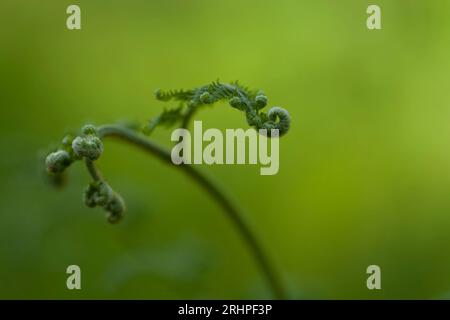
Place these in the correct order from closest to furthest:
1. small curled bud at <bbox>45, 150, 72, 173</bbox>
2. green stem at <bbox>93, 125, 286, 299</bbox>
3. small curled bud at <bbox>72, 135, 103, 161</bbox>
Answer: small curled bud at <bbox>72, 135, 103, 161</bbox>, small curled bud at <bbox>45, 150, 72, 173</bbox>, green stem at <bbox>93, 125, 286, 299</bbox>

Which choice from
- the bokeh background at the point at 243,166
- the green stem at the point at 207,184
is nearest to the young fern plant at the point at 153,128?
the green stem at the point at 207,184

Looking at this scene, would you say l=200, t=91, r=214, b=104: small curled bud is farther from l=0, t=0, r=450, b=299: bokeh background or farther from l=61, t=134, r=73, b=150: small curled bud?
l=0, t=0, r=450, b=299: bokeh background

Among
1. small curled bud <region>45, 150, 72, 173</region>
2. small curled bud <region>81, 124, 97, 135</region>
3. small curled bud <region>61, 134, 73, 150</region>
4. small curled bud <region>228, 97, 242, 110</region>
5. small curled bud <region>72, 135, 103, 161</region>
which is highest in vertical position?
small curled bud <region>228, 97, 242, 110</region>

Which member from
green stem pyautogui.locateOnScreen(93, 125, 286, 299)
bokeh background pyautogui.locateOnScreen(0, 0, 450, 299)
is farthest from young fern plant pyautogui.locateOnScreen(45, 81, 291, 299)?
bokeh background pyautogui.locateOnScreen(0, 0, 450, 299)

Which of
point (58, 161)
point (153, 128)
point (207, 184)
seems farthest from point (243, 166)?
point (58, 161)

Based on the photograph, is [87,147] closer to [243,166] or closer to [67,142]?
[67,142]

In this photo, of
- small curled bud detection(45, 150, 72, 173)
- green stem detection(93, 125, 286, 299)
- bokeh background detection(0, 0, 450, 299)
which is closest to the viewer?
small curled bud detection(45, 150, 72, 173)

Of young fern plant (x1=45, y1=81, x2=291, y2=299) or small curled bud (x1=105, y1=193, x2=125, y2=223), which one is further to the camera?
small curled bud (x1=105, y1=193, x2=125, y2=223)

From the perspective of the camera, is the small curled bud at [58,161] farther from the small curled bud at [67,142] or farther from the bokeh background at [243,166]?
the bokeh background at [243,166]
